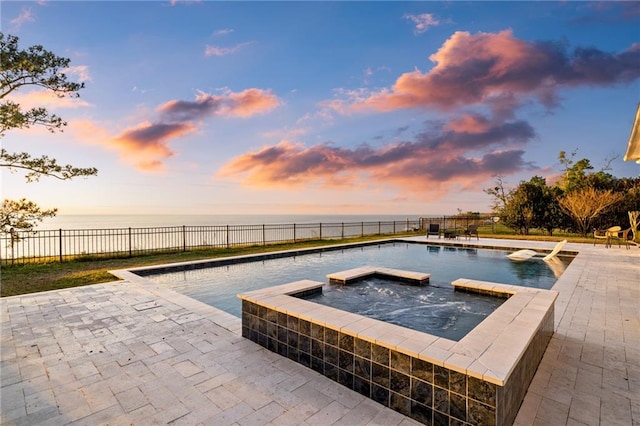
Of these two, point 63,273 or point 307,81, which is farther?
point 307,81

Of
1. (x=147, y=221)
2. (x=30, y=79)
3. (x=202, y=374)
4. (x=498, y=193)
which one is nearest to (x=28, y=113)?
(x=30, y=79)

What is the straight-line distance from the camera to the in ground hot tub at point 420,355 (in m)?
2.05

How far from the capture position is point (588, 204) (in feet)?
57.0

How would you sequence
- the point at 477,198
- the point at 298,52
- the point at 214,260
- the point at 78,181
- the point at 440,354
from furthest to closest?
the point at 477,198 → the point at 298,52 → the point at 214,260 → the point at 78,181 → the point at 440,354

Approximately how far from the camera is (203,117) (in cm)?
1265

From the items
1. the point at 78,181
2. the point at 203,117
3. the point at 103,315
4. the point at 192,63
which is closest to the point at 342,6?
the point at 192,63

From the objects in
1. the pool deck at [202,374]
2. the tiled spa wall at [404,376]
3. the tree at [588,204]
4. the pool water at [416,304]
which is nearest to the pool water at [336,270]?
the pool water at [416,304]

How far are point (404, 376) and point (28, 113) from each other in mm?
9614

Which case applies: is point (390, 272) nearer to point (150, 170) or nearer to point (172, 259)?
point (172, 259)

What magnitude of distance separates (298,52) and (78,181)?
26.7ft

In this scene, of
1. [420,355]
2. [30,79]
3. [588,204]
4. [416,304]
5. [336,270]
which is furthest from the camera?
[588,204]

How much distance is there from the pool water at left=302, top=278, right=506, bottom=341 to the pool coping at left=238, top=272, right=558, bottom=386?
2.33ft

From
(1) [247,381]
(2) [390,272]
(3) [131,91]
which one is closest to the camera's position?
(1) [247,381]

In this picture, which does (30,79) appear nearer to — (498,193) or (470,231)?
(470,231)
